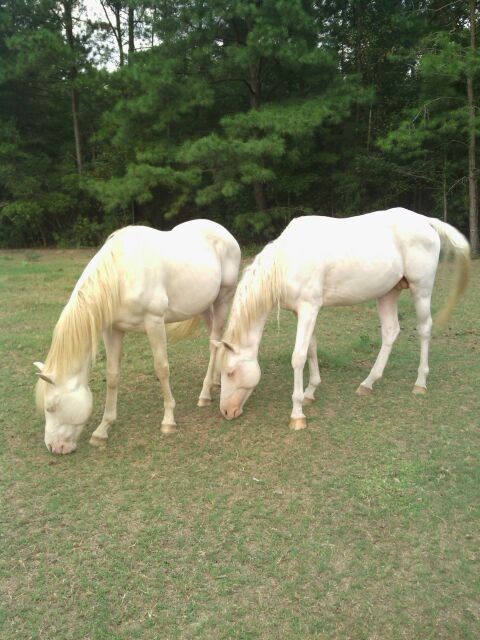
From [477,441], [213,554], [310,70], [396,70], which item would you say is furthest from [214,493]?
[396,70]

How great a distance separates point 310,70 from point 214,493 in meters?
13.9

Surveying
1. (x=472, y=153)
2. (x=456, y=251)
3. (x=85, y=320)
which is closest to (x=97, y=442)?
(x=85, y=320)

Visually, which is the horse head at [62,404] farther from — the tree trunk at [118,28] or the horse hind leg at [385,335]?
the tree trunk at [118,28]

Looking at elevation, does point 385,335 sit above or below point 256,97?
below

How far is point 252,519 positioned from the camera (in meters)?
2.80

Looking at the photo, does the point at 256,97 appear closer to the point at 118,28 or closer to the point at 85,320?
the point at 118,28

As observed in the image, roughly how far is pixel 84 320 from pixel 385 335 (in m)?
2.90

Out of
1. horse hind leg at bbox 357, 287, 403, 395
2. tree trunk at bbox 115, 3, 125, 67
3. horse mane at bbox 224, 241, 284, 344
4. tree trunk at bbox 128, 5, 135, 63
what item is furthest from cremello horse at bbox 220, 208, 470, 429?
tree trunk at bbox 115, 3, 125, 67

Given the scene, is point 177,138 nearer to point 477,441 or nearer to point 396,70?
point 396,70

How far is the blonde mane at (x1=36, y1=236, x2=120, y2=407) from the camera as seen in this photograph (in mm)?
3219

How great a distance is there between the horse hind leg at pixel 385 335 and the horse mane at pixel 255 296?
1.35 meters

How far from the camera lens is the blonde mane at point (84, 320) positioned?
3.22m

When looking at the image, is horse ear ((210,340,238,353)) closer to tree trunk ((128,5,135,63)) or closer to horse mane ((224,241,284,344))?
horse mane ((224,241,284,344))

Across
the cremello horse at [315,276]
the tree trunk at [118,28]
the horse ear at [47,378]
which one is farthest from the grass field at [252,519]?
the tree trunk at [118,28]
